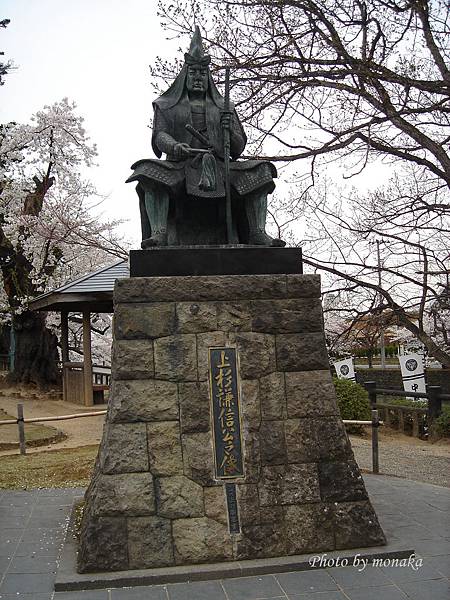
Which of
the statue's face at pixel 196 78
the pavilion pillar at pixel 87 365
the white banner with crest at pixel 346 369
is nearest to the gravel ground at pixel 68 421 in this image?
the pavilion pillar at pixel 87 365

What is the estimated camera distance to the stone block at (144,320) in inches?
152

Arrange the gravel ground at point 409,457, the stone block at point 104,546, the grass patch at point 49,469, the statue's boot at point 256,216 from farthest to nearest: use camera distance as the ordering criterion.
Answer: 1. the gravel ground at point 409,457
2. the grass patch at point 49,469
3. the statue's boot at point 256,216
4. the stone block at point 104,546

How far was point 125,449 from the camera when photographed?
12.3 feet

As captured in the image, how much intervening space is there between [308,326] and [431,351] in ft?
18.0

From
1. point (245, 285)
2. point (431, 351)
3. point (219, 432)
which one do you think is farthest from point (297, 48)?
point (219, 432)

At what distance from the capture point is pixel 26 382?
17.7 m

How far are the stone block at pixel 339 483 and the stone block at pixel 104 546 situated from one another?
1.32 m

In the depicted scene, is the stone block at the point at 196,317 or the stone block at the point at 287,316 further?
the stone block at the point at 287,316

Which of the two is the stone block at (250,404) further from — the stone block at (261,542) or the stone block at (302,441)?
the stone block at (261,542)

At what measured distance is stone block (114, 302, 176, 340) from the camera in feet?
12.7

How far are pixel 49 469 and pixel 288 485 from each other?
4.58 metres

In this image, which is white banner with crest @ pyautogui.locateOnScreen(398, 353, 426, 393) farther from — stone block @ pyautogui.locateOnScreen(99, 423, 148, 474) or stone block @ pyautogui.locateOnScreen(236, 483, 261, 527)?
stone block @ pyautogui.locateOnScreen(99, 423, 148, 474)
